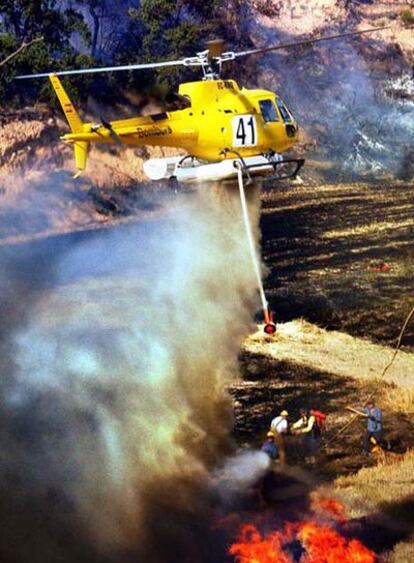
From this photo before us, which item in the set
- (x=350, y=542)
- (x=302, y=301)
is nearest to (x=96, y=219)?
(x=302, y=301)

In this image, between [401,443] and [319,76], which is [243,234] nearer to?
[401,443]

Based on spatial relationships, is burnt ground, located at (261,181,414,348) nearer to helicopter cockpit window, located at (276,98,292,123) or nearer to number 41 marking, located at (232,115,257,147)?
helicopter cockpit window, located at (276,98,292,123)

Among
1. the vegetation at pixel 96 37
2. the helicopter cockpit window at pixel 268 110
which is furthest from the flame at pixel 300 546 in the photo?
the vegetation at pixel 96 37

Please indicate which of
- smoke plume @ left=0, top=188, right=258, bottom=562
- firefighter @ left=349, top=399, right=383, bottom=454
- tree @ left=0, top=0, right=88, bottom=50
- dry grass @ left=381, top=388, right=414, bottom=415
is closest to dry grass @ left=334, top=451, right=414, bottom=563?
firefighter @ left=349, top=399, right=383, bottom=454

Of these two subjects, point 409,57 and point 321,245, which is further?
point 409,57

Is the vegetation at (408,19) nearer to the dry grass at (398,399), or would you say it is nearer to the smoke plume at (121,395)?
the smoke plume at (121,395)
